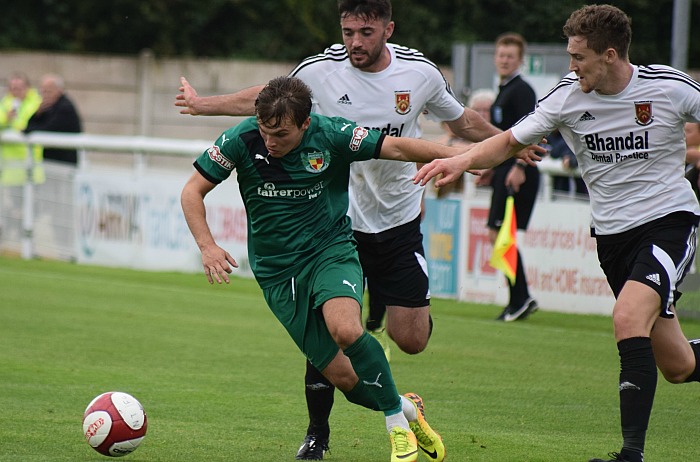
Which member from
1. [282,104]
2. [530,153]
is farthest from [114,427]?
[530,153]

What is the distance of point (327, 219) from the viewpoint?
6250 millimetres

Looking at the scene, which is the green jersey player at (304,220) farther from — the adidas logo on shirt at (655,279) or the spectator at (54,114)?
the spectator at (54,114)

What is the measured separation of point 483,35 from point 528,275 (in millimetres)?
13544

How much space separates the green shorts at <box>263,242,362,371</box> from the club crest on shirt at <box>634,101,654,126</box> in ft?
5.21

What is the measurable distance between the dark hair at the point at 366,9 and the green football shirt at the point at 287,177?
931 mm

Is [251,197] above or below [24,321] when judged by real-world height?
above

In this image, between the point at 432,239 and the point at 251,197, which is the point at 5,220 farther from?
the point at 251,197

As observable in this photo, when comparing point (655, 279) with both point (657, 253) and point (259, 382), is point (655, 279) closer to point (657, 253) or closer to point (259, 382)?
point (657, 253)

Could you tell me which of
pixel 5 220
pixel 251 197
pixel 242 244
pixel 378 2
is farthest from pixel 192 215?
pixel 5 220

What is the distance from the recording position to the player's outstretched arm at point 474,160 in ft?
19.8

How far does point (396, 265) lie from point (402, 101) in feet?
3.17

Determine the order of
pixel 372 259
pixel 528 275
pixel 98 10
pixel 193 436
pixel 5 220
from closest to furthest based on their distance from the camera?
pixel 193 436 → pixel 372 259 → pixel 528 275 → pixel 5 220 → pixel 98 10

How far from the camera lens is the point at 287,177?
6.11 m

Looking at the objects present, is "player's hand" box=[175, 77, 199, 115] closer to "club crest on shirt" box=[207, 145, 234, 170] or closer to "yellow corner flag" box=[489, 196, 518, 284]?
"club crest on shirt" box=[207, 145, 234, 170]
